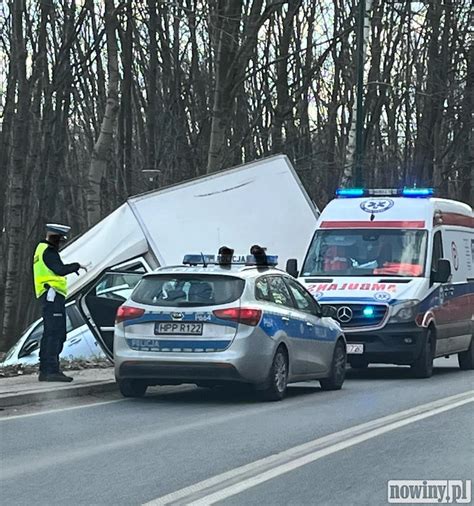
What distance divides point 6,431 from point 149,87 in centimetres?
3126

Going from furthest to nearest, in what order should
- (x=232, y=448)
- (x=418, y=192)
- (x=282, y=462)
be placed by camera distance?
(x=418, y=192) < (x=232, y=448) < (x=282, y=462)

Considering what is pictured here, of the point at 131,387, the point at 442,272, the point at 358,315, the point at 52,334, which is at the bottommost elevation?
the point at 131,387

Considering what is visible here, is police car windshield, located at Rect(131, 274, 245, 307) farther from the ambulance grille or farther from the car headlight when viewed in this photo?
the car headlight

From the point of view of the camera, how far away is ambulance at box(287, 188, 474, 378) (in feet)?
61.1

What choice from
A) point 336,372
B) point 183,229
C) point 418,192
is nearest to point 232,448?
point 336,372

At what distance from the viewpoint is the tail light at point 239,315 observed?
14.3 meters

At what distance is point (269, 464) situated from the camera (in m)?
9.81

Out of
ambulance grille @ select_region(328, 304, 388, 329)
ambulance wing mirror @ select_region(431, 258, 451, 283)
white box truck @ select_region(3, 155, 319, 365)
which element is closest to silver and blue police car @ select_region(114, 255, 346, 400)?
ambulance grille @ select_region(328, 304, 388, 329)

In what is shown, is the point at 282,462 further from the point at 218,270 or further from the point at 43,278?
the point at 43,278

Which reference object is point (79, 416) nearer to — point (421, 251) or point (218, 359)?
point (218, 359)

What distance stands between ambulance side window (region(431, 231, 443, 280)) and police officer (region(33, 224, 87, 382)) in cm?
613

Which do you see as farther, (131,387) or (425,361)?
(425,361)

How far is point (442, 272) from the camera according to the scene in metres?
19.2

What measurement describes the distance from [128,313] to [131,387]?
2.87 feet
